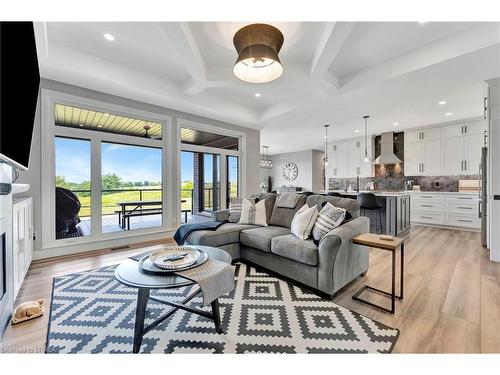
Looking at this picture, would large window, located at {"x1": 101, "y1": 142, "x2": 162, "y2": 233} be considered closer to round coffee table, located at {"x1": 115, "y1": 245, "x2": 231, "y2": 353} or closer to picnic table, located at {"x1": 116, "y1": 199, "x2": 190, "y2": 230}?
picnic table, located at {"x1": 116, "y1": 199, "x2": 190, "y2": 230}

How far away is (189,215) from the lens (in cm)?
510

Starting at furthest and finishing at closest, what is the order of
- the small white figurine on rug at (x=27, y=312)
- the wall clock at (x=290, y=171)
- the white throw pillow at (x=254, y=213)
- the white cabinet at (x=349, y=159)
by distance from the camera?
the wall clock at (x=290, y=171)
the white cabinet at (x=349, y=159)
the white throw pillow at (x=254, y=213)
the small white figurine on rug at (x=27, y=312)

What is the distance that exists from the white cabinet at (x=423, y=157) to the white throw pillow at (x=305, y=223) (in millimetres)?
5180

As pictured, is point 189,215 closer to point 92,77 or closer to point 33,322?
point 92,77

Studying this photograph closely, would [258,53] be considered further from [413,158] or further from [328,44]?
[413,158]

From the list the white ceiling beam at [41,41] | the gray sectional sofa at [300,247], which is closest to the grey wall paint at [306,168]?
the gray sectional sofa at [300,247]

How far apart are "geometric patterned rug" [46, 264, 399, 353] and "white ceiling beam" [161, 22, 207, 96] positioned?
2645 millimetres

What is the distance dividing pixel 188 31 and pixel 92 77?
174 cm

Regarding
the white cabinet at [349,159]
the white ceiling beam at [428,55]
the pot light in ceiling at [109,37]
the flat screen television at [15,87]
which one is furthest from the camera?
the white cabinet at [349,159]

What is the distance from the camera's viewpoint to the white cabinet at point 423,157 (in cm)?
583

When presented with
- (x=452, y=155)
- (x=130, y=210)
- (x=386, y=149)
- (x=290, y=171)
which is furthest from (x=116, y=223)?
(x=290, y=171)

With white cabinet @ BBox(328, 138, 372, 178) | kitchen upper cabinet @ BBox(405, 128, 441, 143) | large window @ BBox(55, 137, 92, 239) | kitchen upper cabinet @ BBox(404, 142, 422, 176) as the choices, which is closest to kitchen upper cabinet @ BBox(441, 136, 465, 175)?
kitchen upper cabinet @ BBox(405, 128, 441, 143)

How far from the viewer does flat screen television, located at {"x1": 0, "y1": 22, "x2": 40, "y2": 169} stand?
4.29 feet

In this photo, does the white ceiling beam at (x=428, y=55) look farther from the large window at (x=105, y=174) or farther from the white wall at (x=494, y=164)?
the large window at (x=105, y=174)
